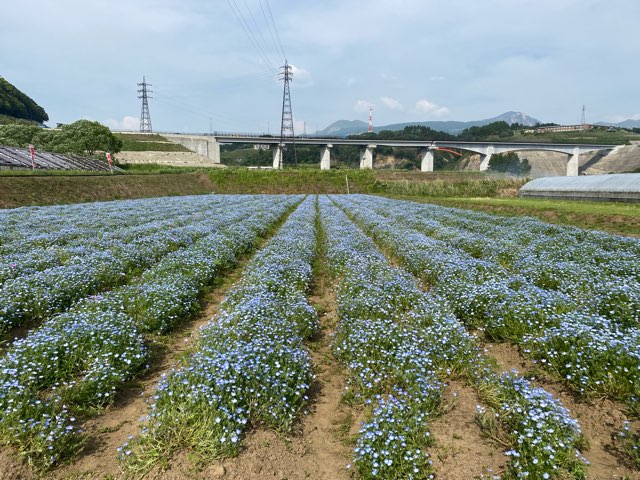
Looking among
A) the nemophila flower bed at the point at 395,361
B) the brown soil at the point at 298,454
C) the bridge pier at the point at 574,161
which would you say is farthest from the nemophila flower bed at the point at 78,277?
the bridge pier at the point at 574,161

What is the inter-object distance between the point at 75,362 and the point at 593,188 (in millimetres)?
47574

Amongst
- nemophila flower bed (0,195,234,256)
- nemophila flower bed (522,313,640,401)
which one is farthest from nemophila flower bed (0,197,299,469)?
nemophila flower bed (0,195,234,256)

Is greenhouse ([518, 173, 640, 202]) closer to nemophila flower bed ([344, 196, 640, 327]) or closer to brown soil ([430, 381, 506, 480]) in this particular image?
nemophila flower bed ([344, 196, 640, 327])

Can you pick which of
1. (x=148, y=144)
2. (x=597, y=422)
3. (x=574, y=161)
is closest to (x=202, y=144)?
(x=148, y=144)

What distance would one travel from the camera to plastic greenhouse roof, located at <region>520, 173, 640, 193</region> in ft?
115

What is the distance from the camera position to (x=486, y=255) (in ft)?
44.2

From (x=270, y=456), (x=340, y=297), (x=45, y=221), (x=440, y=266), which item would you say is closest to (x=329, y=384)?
(x=270, y=456)

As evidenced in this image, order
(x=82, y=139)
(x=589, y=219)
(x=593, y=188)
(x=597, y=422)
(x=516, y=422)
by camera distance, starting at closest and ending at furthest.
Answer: (x=516, y=422) → (x=597, y=422) → (x=589, y=219) → (x=593, y=188) → (x=82, y=139)

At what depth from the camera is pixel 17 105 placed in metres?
136

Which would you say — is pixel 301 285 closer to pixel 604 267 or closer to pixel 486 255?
pixel 486 255

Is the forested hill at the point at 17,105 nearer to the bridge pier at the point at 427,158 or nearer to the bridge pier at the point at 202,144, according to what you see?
the bridge pier at the point at 202,144

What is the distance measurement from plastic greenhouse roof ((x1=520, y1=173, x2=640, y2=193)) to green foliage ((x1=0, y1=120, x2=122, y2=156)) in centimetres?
8485

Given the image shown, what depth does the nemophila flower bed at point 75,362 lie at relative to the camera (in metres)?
4.13

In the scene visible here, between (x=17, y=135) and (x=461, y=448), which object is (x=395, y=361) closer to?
(x=461, y=448)
